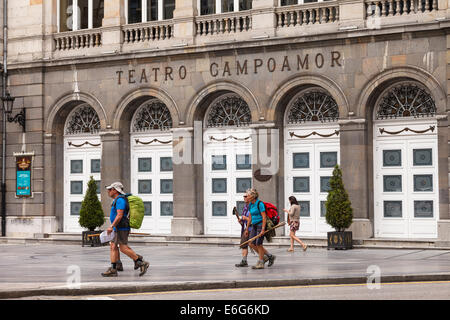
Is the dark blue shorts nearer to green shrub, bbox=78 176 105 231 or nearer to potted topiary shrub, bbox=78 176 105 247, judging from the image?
potted topiary shrub, bbox=78 176 105 247

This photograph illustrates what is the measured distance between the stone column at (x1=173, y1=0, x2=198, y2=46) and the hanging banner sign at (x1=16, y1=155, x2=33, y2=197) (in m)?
6.89

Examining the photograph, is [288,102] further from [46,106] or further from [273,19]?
[46,106]

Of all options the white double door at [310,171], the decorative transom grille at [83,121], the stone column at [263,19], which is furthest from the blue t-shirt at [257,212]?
the decorative transom grille at [83,121]

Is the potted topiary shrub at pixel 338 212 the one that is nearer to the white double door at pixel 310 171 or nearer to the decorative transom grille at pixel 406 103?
the white double door at pixel 310 171

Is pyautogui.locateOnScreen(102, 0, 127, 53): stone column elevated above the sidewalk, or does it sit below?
above

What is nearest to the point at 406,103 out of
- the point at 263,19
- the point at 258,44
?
the point at 258,44

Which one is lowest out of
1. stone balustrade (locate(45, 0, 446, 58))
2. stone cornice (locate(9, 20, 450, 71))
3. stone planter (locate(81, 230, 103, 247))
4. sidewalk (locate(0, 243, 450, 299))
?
sidewalk (locate(0, 243, 450, 299))

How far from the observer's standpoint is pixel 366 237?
24.3 metres

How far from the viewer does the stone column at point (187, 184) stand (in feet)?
88.3

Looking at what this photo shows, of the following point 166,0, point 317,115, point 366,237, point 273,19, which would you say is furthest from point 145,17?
point 366,237

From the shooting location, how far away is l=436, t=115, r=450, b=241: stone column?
75.6 ft

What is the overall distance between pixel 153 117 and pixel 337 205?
7832mm

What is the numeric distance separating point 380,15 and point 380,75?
172 cm

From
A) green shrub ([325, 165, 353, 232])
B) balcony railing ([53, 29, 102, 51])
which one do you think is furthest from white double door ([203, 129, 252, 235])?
balcony railing ([53, 29, 102, 51])
